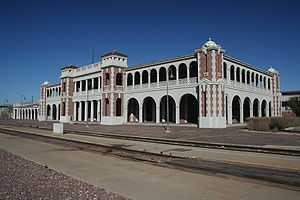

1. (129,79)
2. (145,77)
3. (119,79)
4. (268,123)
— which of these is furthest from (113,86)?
(268,123)

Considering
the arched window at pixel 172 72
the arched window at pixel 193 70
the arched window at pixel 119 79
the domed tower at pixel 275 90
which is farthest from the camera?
the domed tower at pixel 275 90

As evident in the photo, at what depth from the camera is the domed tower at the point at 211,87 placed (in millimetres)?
38250

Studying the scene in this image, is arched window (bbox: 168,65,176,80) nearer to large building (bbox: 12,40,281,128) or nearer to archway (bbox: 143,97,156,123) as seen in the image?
large building (bbox: 12,40,281,128)

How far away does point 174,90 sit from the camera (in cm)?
4462

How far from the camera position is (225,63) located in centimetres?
4269

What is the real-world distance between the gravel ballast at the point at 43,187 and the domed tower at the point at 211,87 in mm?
30134

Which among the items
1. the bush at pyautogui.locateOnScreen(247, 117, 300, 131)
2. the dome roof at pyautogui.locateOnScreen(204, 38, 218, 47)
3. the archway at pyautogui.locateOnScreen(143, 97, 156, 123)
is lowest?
the bush at pyautogui.locateOnScreen(247, 117, 300, 131)

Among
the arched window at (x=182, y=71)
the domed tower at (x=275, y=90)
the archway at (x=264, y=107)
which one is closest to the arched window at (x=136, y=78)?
the arched window at (x=182, y=71)

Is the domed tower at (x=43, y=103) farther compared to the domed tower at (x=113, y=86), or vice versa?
the domed tower at (x=43, y=103)

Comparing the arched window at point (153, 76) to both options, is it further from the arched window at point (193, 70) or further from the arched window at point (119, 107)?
the arched window at point (193, 70)

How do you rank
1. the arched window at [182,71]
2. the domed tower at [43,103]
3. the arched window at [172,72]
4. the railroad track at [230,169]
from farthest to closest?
the domed tower at [43,103] → the arched window at [182,71] → the arched window at [172,72] → the railroad track at [230,169]

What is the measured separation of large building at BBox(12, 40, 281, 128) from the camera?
129 feet

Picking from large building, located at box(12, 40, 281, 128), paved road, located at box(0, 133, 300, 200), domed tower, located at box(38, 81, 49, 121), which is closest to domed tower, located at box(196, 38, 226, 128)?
large building, located at box(12, 40, 281, 128)

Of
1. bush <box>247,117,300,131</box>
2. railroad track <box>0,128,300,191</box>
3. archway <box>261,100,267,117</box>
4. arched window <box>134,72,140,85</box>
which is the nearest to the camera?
railroad track <box>0,128,300,191</box>
